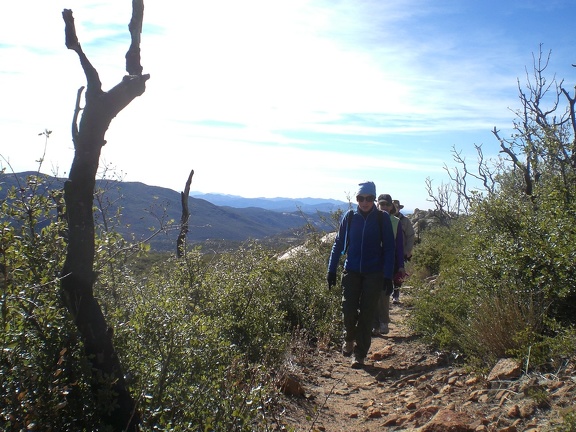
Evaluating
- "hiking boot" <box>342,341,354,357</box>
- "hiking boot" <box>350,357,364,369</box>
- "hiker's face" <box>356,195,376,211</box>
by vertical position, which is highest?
"hiker's face" <box>356,195,376,211</box>

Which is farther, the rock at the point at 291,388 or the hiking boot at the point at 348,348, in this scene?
the hiking boot at the point at 348,348

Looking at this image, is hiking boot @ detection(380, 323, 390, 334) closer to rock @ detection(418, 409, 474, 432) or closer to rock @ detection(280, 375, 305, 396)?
rock @ detection(280, 375, 305, 396)

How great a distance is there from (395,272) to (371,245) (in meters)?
0.52

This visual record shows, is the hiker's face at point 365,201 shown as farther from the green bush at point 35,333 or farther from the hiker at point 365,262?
the green bush at point 35,333

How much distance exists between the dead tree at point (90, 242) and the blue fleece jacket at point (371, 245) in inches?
130

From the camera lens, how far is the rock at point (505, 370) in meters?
4.35

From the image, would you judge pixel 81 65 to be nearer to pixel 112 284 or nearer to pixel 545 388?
pixel 112 284

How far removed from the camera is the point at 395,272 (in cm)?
620

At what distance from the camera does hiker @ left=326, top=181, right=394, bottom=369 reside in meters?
5.94

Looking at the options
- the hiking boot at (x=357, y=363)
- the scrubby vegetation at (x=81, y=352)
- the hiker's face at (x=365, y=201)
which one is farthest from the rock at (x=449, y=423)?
the hiker's face at (x=365, y=201)

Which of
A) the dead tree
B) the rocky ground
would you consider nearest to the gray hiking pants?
the rocky ground

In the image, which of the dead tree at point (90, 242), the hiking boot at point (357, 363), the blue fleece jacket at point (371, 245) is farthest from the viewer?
the hiking boot at point (357, 363)

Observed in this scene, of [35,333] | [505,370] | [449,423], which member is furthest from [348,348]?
[35,333]

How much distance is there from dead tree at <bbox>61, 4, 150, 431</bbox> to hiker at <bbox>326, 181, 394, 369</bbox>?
3303 mm
